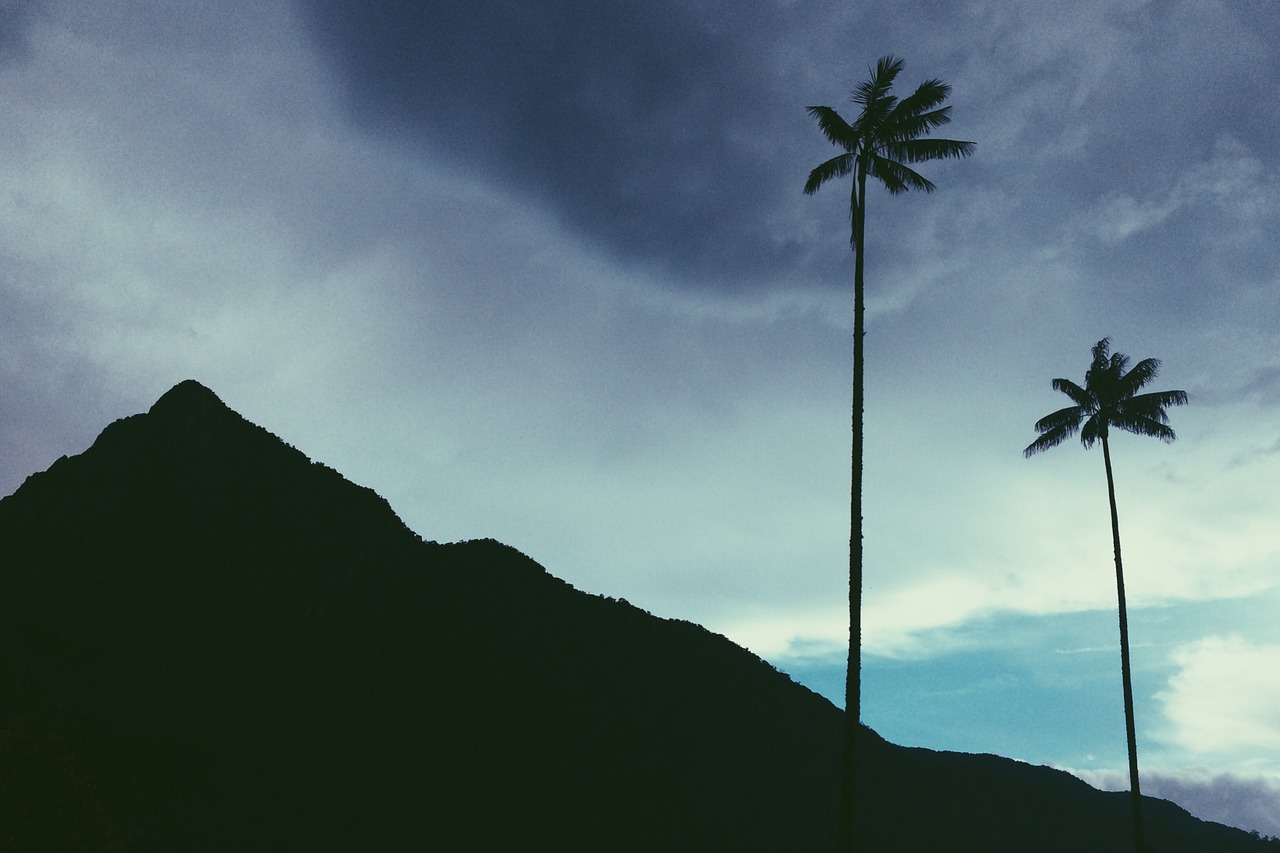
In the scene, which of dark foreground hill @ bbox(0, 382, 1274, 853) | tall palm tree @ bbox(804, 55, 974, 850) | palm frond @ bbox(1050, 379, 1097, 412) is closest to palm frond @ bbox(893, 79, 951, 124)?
tall palm tree @ bbox(804, 55, 974, 850)

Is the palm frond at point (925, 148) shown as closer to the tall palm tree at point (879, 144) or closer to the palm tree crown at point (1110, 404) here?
the tall palm tree at point (879, 144)

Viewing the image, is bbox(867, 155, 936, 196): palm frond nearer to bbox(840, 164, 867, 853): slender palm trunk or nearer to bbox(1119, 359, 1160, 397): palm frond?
bbox(840, 164, 867, 853): slender palm trunk

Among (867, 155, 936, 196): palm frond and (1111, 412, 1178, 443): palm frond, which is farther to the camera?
(1111, 412, 1178, 443): palm frond

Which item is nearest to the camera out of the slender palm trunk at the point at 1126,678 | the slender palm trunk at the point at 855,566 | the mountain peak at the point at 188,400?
the slender palm trunk at the point at 855,566

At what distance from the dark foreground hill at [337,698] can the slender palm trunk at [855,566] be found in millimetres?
30089

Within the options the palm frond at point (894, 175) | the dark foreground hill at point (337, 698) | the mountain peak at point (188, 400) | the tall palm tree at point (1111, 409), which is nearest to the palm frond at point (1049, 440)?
the tall palm tree at point (1111, 409)

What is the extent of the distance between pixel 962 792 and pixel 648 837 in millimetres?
46339

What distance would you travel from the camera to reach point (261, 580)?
187ft

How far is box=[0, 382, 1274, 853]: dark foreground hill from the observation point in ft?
134

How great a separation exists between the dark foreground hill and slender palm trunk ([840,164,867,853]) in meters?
30.1

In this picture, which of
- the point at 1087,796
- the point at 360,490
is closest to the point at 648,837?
the point at 360,490

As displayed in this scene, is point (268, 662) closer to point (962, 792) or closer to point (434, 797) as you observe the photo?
point (434, 797)

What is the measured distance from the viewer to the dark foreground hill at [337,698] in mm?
40906

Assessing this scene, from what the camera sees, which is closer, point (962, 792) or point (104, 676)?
point (104, 676)
